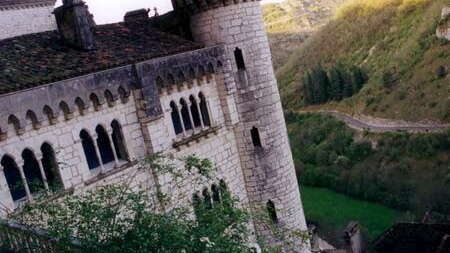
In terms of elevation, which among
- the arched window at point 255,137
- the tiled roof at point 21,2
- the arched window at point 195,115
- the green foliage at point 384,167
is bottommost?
the green foliage at point 384,167

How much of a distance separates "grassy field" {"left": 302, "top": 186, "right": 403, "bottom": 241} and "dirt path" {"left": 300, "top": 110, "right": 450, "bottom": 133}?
8.80m

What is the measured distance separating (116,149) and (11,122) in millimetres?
3207

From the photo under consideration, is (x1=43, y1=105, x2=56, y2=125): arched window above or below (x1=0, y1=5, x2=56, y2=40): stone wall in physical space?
below

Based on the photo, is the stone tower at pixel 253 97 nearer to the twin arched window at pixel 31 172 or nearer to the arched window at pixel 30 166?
the twin arched window at pixel 31 172

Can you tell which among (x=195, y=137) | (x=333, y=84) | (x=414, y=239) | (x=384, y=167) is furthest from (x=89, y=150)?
(x=333, y=84)

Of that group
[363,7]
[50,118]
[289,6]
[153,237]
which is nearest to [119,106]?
[50,118]

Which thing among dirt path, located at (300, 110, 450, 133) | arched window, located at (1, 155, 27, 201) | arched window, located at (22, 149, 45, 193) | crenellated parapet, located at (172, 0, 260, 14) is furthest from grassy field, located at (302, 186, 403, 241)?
arched window, located at (1, 155, 27, 201)

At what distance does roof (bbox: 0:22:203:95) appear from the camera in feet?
39.7

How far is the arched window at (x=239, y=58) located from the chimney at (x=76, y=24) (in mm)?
4808

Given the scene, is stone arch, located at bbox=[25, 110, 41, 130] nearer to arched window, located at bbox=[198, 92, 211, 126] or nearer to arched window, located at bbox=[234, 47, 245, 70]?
arched window, located at bbox=[198, 92, 211, 126]

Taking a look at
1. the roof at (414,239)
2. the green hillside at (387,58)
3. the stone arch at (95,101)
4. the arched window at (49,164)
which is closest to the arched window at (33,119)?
the arched window at (49,164)

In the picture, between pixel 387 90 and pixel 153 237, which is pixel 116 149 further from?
pixel 387 90

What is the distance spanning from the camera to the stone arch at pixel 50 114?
1175cm

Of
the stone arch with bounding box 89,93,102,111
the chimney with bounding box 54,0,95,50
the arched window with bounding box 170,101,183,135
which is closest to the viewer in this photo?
the stone arch with bounding box 89,93,102,111
